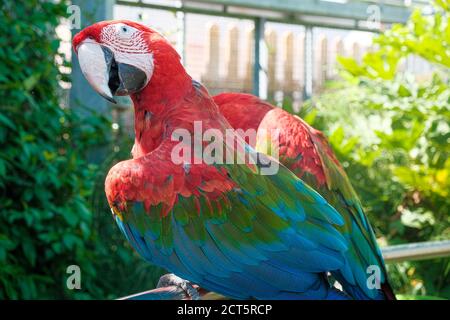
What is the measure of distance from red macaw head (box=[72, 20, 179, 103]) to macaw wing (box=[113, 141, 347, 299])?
0.37ft

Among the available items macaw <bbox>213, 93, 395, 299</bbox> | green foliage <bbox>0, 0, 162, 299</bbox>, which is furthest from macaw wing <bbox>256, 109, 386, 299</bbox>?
green foliage <bbox>0, 0, 162, 299</bbox>

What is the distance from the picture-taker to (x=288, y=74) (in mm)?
2971

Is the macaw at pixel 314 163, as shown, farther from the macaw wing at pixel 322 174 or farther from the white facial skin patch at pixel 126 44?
the white facial skin patch at pixel 126 44

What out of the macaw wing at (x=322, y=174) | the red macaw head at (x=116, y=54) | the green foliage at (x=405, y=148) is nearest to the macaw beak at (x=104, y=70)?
the red macaw head at (x=116, y=54)

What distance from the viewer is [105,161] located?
5.98ft

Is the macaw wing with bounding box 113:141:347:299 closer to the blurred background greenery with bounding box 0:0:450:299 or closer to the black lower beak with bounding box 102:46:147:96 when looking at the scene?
the black lower beak with bounding box 102:46:147:96

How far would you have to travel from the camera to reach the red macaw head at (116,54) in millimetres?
587

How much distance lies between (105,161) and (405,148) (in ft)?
3.15

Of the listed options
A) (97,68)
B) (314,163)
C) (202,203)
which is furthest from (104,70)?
(314,163)

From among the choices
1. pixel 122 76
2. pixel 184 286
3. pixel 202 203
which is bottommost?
pixel 184 286

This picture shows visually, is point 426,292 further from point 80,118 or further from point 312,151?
point 312,151

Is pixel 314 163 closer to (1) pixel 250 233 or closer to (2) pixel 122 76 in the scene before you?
(1) pixel 250 233

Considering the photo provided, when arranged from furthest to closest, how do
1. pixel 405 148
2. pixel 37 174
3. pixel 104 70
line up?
pixel 405 148 < pixel 37 174 < pixel 104 70
